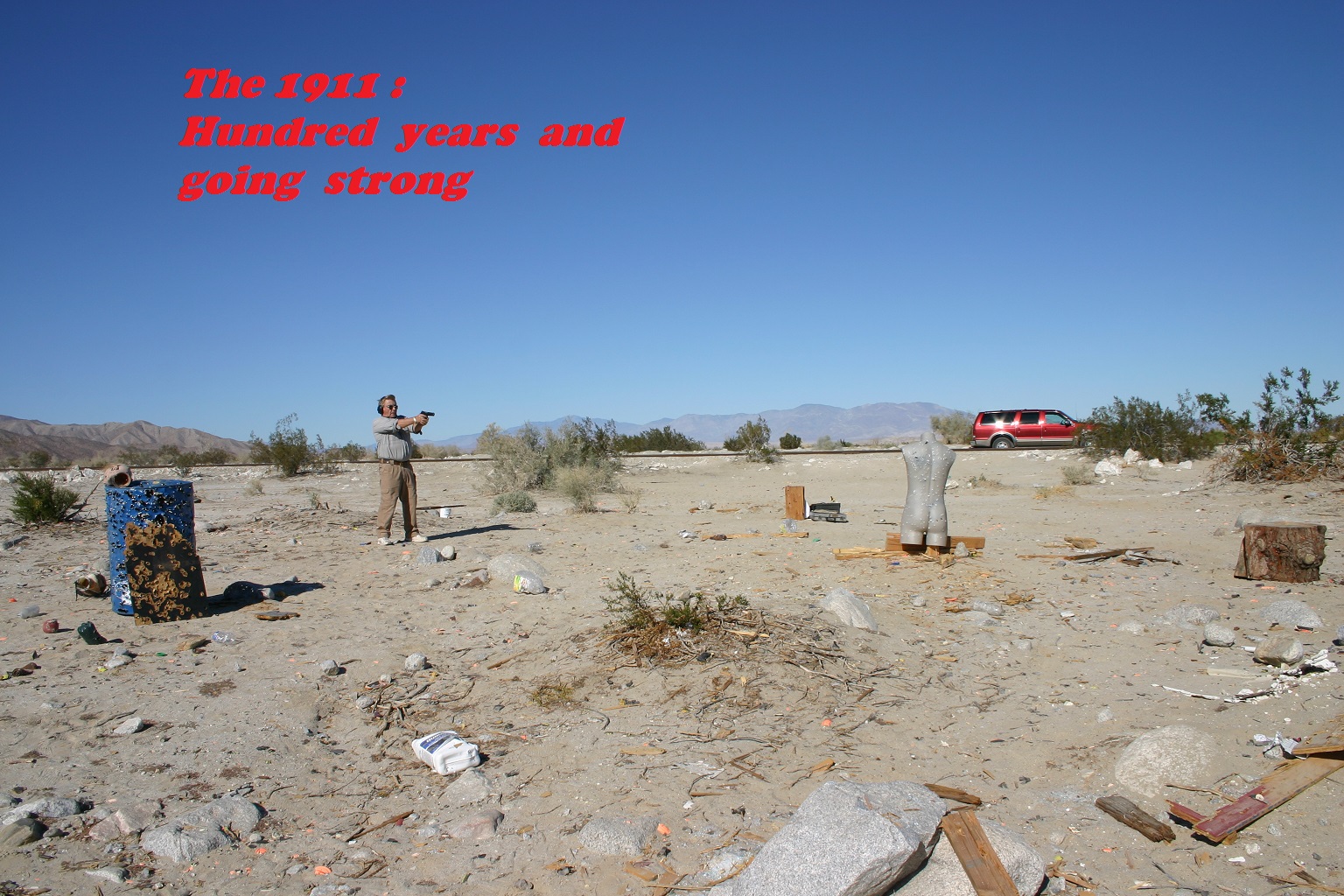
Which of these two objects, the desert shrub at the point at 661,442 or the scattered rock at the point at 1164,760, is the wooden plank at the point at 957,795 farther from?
the desert shrub at the point at 661,442

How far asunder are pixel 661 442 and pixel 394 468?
26.8 metres

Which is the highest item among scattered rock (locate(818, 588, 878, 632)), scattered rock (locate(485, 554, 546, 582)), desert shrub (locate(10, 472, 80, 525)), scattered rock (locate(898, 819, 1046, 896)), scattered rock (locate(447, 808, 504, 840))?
desert shrub (locate(10, 472, 80, 525))

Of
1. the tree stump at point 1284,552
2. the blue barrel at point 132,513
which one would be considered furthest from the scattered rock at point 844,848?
the tree stump at point 1284,552

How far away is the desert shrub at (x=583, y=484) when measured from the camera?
13859mm

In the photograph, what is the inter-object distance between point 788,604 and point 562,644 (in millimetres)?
2038

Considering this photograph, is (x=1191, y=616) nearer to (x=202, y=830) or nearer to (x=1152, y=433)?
(x=202, y=830)

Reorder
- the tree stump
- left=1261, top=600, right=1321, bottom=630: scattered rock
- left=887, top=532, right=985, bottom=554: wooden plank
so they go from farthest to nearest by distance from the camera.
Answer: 1. left=887, top=532, right=985, bottom=554: wooden plank
2. the tree stump
3. left=1261, top=600, right=1321, bottom=630: scattered rock

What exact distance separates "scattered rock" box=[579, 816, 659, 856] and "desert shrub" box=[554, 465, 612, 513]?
10.1 m

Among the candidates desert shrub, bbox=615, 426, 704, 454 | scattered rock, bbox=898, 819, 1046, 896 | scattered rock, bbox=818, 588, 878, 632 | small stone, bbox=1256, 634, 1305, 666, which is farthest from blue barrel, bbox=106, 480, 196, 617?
desert shrub, bbox=615, 426, 704, 454

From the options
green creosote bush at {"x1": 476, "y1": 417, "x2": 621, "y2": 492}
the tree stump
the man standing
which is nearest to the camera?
the tree stump

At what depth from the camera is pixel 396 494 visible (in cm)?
990

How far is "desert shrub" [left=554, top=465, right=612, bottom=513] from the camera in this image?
45.5 ft

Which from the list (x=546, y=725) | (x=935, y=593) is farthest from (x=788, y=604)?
(x=546, y=725)

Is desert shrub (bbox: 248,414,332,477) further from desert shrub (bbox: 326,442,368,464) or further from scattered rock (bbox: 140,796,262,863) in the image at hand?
scattered rock (bbox: 140,796,262,863)
